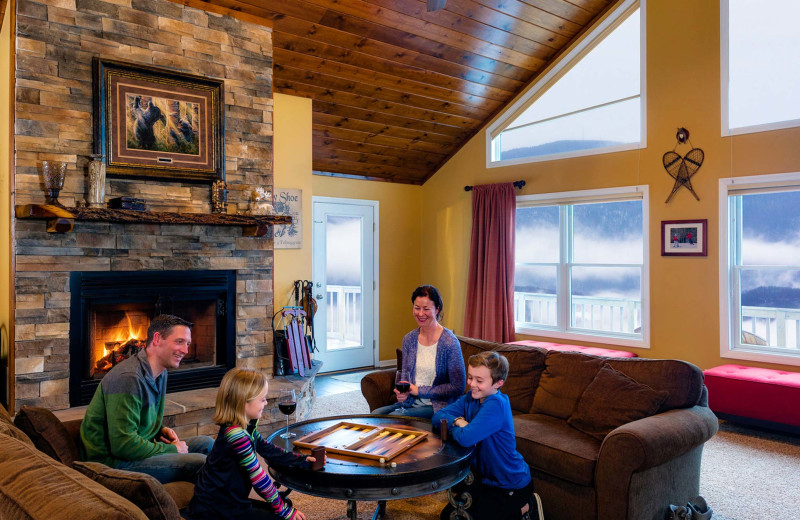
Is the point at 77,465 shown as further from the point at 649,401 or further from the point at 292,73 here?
the point at 292,73

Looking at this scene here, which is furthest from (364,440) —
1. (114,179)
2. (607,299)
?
(607,299)

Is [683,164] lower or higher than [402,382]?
higher

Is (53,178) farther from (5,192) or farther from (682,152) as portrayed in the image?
(682,152)

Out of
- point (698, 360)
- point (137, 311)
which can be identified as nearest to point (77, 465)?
point (137, 311)

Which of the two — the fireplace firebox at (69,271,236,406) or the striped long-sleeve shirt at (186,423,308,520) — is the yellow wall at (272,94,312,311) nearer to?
the fireplace firebox at (69,271,236,406)

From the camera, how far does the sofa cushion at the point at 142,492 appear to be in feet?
4.64

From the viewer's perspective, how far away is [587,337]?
615 cm

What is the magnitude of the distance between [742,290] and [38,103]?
5.68 m

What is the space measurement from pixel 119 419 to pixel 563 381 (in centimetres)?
238

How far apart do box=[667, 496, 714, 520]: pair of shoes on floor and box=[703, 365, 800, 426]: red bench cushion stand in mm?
1835

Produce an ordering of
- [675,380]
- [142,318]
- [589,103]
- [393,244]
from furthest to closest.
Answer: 1. [393,244]
2. [589,103]
3. [142,318]
4. [675,380]

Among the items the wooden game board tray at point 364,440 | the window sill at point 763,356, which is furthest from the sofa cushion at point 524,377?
the window sill at point 763,356

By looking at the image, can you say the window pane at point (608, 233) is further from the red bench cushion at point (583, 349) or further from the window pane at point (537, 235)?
the red bench cushion at point (583, 349)

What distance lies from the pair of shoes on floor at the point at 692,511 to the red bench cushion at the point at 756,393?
1.83 m
